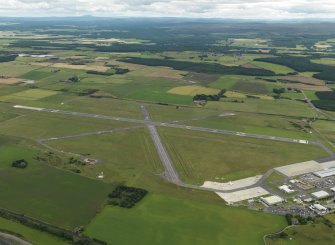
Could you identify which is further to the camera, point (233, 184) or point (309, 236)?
point (233, 184)

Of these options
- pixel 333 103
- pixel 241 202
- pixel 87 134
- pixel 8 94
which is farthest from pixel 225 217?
pixel 8 94

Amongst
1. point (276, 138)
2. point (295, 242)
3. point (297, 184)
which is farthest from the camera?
point (276, 138)

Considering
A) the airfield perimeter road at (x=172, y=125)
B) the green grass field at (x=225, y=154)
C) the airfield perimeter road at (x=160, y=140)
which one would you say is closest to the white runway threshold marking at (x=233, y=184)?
the airfield perimeter road at (x=160, y=140)

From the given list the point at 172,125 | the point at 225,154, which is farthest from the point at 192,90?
the point at 225,154

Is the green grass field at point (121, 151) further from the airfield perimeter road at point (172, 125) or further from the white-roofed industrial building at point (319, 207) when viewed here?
the white-roofed industrial building at point (319, 207)

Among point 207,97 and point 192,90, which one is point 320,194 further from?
point 192,90

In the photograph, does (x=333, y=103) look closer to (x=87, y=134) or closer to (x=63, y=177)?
(x=87, y=134)
